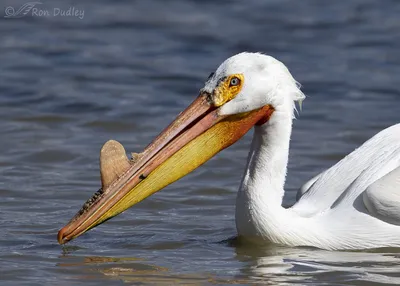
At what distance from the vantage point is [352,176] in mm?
A: 7414

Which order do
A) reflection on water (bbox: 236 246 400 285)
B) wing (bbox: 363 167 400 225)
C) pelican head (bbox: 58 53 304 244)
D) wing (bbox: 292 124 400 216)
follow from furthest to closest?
wing (bbox: 292 124 400 216)
wing (bbox: 363 167 400 225)
pelican head (bbox: 58 53 304 244)
reflection on water (bbox: 236 246 400 285)

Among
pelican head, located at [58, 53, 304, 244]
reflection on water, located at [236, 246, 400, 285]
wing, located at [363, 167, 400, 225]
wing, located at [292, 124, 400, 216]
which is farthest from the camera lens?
wing, located at [292, 124, 400, 216]

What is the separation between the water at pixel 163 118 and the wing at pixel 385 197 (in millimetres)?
258

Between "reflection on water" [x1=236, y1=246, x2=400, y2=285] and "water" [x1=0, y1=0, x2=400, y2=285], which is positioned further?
"water" [x1=0, y1=0, x2=400, y2=285]

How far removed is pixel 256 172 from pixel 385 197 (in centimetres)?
81

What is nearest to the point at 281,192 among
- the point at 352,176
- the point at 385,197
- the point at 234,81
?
the point at 352,176

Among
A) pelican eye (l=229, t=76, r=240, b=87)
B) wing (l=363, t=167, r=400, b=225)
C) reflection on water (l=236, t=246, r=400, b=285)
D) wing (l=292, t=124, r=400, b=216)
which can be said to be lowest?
reflection on water (l=236, t=246, r=400, b=285)

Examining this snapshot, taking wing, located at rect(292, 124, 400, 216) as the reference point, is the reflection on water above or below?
below

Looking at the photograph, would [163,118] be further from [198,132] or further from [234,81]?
[234,81]

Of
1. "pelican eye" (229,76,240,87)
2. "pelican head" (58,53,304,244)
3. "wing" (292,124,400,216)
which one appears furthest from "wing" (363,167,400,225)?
"pelican eye" (229,76,240,87)

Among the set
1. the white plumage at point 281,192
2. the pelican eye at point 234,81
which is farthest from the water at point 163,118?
the pelican eye at point 234,81

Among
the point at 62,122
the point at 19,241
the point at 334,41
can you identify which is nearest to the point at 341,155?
the point at 62,122

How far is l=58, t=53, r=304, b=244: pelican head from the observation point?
268 inches

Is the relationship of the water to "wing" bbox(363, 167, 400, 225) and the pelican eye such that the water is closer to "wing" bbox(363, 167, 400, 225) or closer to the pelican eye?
"wing" bbox(363, 167, 400, 225)
